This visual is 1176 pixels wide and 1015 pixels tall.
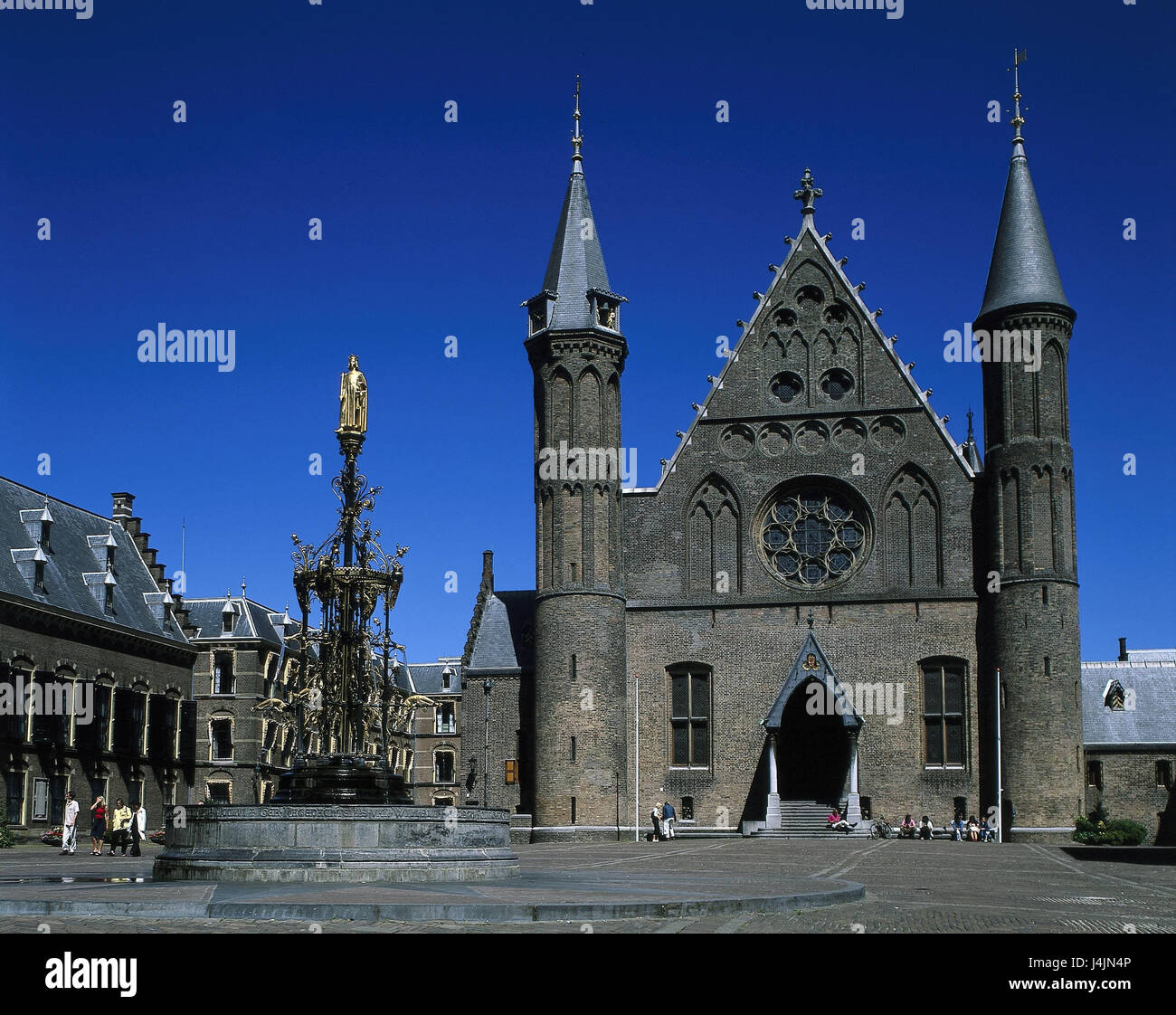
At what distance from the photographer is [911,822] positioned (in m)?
46.1

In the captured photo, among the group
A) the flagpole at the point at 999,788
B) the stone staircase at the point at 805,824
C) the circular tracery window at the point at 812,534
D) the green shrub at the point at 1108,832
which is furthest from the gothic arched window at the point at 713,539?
the green shrub at the point at 1108,832

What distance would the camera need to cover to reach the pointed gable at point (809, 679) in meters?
46.3

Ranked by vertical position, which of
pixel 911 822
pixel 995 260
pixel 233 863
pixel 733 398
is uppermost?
pixel 995 260

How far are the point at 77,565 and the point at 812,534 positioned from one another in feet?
92.2

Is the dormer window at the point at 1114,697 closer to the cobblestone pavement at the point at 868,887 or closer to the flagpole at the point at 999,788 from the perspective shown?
the flagpole at the point at 999,788

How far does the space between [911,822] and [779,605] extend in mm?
8435

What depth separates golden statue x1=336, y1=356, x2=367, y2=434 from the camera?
70.1 ft

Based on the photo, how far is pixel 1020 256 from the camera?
47625 mm

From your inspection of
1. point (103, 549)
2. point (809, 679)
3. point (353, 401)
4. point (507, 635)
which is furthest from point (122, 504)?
point (353, 401)

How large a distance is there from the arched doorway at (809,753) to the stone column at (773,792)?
3.63 ft
